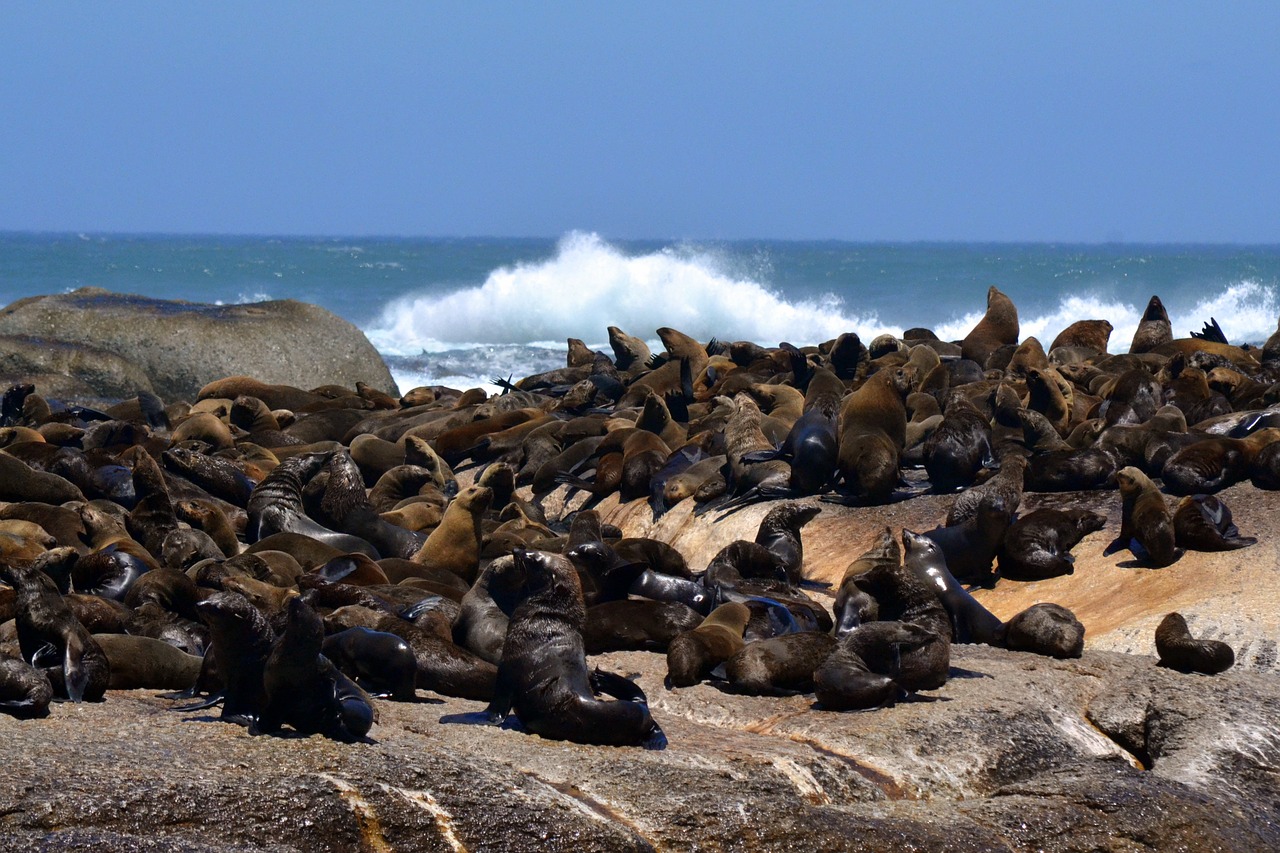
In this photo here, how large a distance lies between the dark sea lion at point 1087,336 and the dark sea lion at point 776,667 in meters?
13.2

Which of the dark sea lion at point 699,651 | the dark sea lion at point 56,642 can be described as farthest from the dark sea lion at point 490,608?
the dark sea lion at point 56,642

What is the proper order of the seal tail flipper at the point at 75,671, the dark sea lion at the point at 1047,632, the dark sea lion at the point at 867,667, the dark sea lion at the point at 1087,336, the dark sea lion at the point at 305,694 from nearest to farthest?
the dark sea lion at the point at 305,694 → the seal tail flipper at the point at 75,671 → the dark sea lion at the point at 867,667 → the dark sea lion at the point at 1047,632 → the dark sea lion at the point at 1087,336

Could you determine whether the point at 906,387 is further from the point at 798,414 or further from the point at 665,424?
the point at 665,424

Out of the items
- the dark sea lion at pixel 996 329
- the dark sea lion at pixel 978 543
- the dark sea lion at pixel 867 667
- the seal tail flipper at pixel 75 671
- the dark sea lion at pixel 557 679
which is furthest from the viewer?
the dark sea lion at pixel 996 329

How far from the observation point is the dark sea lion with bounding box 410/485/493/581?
9664 mm

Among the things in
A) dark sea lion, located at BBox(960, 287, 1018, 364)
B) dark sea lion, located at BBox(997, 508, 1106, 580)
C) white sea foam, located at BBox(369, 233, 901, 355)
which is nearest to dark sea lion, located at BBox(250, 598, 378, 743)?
dark sea lion, located at BBox(997, 508, 1106, 580)

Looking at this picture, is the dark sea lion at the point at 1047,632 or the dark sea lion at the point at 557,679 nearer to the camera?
the dark sea lion at the point at 557,679

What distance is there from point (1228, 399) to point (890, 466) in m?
4.52

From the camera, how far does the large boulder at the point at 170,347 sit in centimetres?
1981

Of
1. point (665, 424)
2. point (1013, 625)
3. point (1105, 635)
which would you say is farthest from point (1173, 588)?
point (665, 424)

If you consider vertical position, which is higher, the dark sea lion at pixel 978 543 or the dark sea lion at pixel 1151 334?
the dark sea lion at pixel 1151 334

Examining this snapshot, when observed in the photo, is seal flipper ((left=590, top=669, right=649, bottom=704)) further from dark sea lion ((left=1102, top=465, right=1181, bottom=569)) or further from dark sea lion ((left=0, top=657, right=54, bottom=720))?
dark sea lion ((left=1102, top=465, right=1181, bottom=569))

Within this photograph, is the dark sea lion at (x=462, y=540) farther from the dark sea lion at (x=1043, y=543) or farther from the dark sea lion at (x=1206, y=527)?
the dark sea lion at (x=1206, y=527)

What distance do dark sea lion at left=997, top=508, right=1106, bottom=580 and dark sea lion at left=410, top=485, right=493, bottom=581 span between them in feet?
11.9
